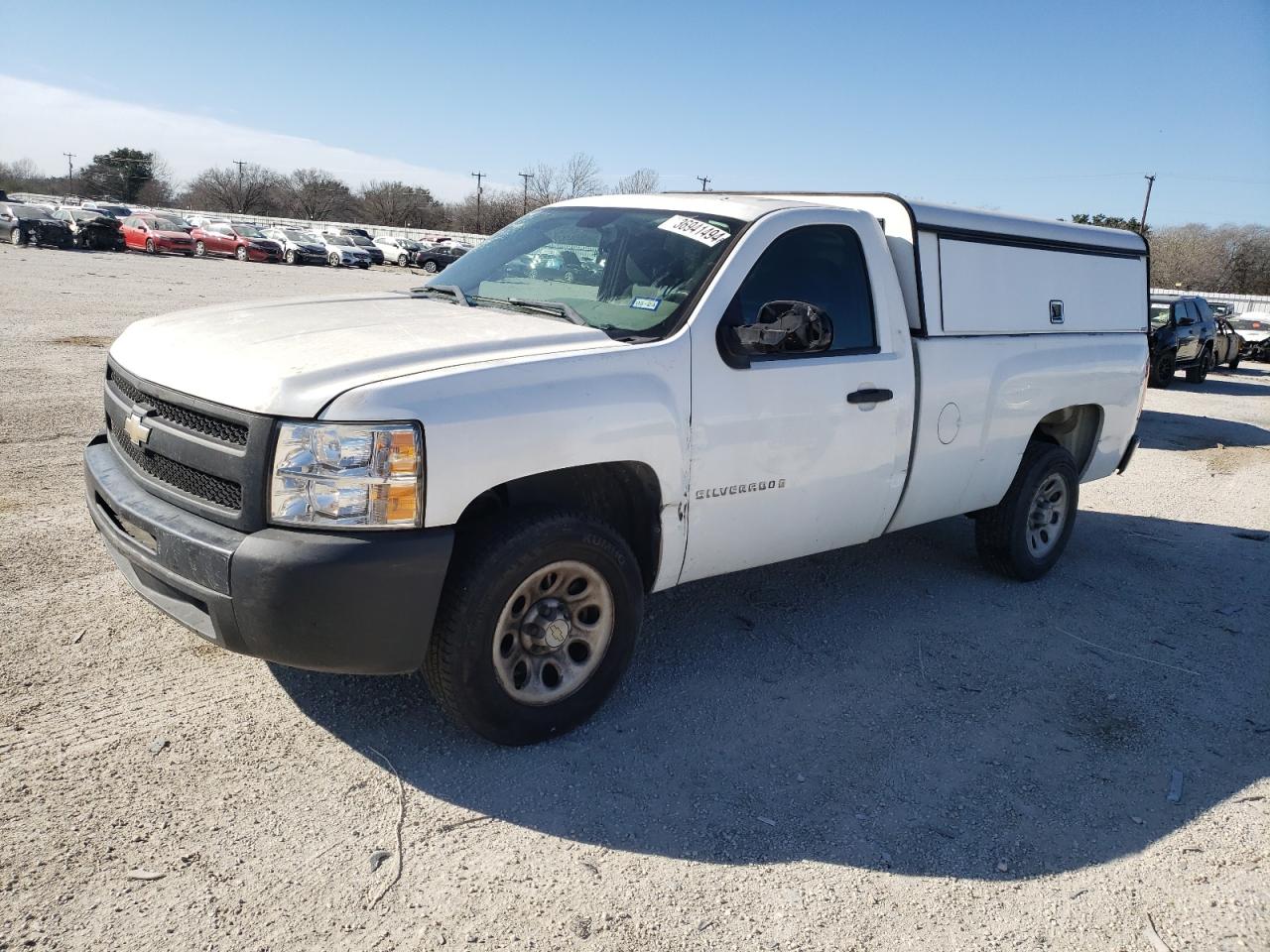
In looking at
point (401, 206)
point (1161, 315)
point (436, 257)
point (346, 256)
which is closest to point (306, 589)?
point (1161, 315)

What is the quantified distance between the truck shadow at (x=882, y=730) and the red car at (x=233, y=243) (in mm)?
39753

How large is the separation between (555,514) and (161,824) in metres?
1.57

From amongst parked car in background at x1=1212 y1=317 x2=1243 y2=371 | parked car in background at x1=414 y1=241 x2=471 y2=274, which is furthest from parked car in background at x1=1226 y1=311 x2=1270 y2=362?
parked car in background at x1=414 y1=241 x2=471 y2=274

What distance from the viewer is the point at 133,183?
10819 cm

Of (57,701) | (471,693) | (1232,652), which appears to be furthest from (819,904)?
(1232,652)

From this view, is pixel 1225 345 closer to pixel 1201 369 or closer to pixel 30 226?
A: pixel 1201 369

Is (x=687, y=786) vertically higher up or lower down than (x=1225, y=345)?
lower down

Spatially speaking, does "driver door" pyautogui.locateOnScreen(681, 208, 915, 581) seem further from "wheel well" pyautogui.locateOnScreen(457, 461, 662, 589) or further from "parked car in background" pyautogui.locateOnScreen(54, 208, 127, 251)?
"parked car in background" pyautogui.locateOnScreen(54, 208, 127, 251)

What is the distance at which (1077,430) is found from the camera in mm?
6207

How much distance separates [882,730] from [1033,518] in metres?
2.62

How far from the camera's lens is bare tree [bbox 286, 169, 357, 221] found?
102 meters

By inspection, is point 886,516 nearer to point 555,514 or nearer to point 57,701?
point 555,514

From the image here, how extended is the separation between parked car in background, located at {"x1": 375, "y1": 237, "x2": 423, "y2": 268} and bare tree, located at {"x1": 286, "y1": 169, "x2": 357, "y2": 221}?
5674 cm

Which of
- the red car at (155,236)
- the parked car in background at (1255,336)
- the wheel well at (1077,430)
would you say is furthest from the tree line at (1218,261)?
the wheel well at (1077,430)
